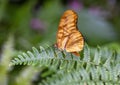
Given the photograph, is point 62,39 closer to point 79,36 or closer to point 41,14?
point 79,36

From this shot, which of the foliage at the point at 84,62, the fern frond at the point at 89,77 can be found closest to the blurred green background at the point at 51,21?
the fern frond at the point at 89,77

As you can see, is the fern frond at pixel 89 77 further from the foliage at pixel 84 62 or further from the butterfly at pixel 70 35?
the butterfly at pixel 70 35

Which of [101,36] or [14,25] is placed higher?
[14,25]

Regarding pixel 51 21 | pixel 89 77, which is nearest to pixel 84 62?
pixel 89 77

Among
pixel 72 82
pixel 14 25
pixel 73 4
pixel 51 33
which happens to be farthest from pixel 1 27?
pixel 72 82

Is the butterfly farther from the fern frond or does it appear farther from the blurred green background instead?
the blurred green background

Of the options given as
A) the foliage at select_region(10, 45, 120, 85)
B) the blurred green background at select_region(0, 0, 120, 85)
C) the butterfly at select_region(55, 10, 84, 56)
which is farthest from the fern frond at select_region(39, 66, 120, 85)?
the blurred green background at select_region(0, 0, 120, 85)
